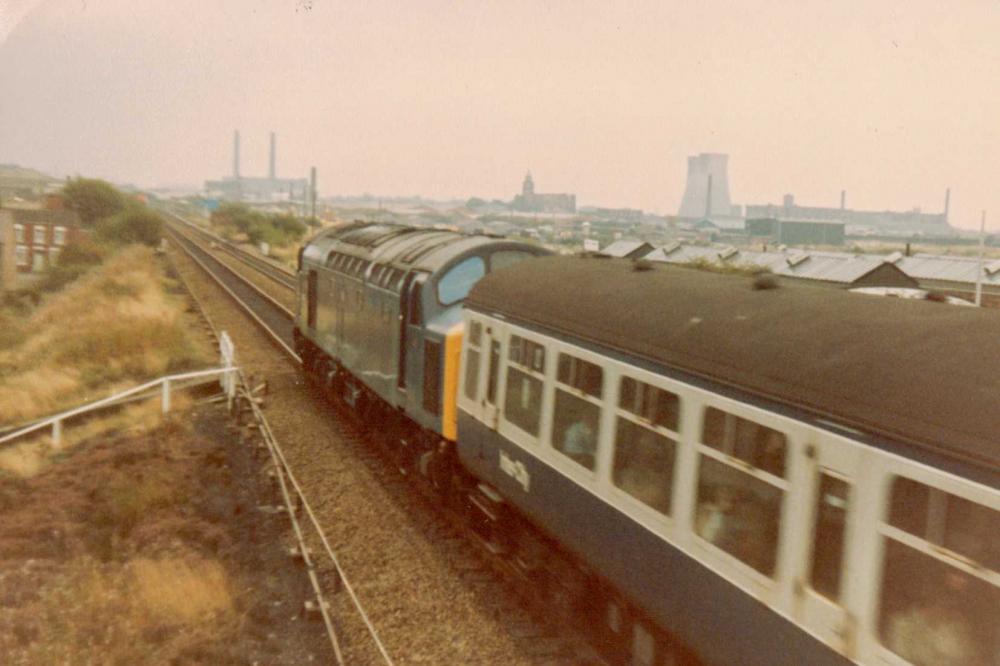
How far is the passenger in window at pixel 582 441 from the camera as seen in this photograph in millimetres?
7535

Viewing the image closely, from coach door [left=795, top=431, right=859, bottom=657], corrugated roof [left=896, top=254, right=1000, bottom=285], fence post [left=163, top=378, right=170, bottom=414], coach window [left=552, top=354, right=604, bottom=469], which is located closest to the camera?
coach door [left=795, top=431, right=859, bottom=657]

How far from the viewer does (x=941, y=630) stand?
4.19 meters

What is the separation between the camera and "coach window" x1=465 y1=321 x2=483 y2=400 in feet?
33.8

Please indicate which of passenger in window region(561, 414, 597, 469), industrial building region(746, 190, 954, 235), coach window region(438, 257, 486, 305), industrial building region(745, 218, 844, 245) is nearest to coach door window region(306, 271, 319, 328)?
coach window region(438, 257, 486, 305)

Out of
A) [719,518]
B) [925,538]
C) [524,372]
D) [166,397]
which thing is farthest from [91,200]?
[925,538]

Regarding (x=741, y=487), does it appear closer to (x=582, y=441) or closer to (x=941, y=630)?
(x=941, y=630)

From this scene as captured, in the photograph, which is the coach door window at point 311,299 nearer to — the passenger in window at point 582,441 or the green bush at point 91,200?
the passenger in window at point 582,441

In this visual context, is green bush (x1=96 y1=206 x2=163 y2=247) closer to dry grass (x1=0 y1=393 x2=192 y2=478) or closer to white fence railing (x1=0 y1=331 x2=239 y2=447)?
white fence railing (x1=0 y1=331 x2=239 y2=447)

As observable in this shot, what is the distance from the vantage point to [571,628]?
842 cm

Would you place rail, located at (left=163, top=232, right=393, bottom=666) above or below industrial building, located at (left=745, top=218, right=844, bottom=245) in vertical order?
below

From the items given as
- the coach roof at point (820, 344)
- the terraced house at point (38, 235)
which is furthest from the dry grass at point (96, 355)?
the terraced house at point (38, 235)

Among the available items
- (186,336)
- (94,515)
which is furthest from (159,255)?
(94,515)

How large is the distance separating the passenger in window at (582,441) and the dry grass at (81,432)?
1002 cm

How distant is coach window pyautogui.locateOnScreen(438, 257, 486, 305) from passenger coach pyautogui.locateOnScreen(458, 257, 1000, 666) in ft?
9.82
